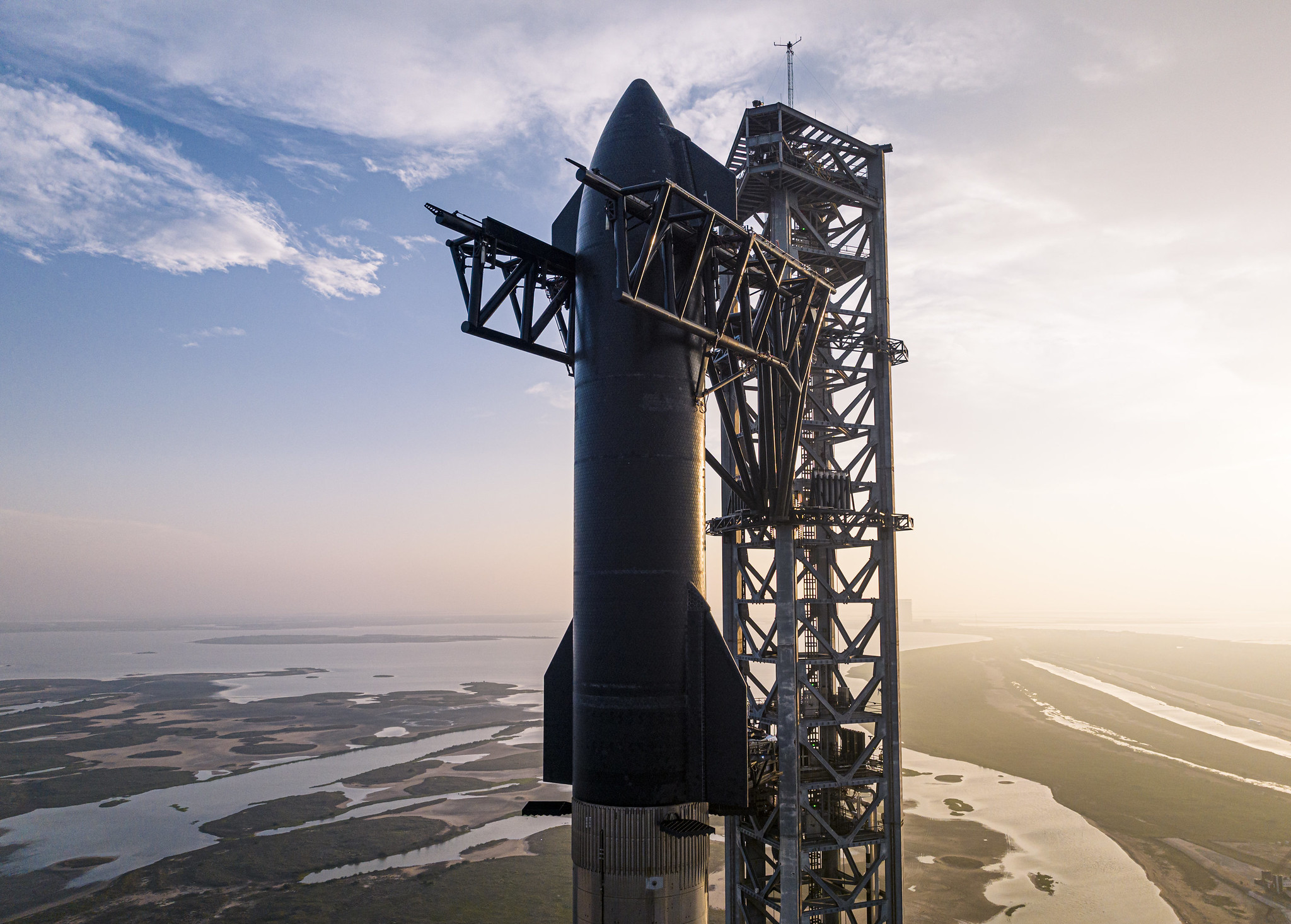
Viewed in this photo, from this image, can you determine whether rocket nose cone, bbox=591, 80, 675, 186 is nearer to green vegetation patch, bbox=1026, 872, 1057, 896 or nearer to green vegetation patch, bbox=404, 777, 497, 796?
green vegetation patch, bbox=1026, 872, 1057, 896

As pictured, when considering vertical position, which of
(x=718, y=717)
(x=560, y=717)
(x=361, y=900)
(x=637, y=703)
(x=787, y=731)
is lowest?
(x=361, y=900)

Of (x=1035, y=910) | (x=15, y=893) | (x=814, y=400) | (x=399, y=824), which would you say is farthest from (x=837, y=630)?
(x=15, y=893)

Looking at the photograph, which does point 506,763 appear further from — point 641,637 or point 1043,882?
point 641,637

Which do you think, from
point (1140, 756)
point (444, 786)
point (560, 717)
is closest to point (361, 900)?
point (444, 786)

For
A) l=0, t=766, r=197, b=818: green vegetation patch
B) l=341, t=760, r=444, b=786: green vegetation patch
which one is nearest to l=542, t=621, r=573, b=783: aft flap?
l=341, t=760, r=444, b=786: green vegetation patch

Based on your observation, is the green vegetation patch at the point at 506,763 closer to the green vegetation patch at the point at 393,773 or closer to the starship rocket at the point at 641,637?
the green vegetation patch at the point at 393,773

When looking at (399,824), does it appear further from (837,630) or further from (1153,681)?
(1153,681)

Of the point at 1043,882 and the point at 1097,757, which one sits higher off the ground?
the point at 1043,882
